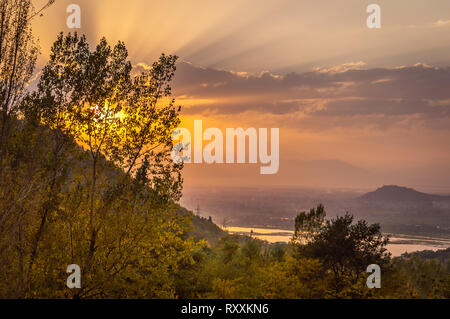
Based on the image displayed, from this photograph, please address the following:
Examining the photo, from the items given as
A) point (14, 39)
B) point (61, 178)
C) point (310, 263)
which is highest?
point (14, 39)

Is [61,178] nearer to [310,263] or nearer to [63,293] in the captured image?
[63,293]

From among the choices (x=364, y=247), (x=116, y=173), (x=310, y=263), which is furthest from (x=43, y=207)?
(x=364, y=247)

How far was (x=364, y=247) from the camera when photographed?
45906mm

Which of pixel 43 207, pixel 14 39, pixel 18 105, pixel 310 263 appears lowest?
pixel 310 263

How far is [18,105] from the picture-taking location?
64.7 ft

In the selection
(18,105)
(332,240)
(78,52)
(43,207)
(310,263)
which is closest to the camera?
(18,105)

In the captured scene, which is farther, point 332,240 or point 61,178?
point 332,240
